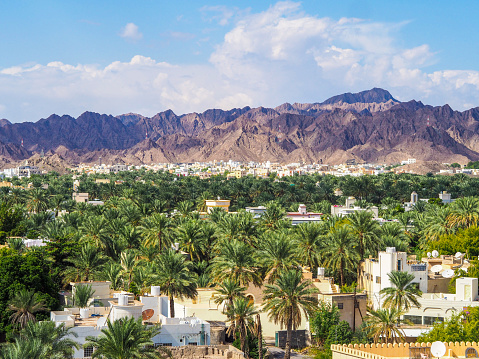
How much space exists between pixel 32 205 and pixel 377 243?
49517 mm

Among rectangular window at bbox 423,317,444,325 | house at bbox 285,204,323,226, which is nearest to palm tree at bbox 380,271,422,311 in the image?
rectangular window at bbox 423,317,444,325

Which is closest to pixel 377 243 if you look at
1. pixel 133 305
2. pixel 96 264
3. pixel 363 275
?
pixel 363 275

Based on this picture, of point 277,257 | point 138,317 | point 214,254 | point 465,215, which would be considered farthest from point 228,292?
point 465,215

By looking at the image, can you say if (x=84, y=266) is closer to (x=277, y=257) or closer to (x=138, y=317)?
(x=277, y=257)

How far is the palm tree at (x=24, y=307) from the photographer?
36812mm

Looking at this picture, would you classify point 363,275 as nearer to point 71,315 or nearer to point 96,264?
point 96,264

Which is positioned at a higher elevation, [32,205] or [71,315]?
[32,205]

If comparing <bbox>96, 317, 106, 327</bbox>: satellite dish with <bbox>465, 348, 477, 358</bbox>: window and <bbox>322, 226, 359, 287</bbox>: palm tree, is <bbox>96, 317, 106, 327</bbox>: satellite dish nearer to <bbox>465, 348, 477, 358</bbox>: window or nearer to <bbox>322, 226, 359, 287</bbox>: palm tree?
<bbox>465, 348, 477, 358</bbox>: window

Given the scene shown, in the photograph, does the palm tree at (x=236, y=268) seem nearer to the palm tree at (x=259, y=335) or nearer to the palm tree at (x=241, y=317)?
the palm tree at (x=259, y=335)

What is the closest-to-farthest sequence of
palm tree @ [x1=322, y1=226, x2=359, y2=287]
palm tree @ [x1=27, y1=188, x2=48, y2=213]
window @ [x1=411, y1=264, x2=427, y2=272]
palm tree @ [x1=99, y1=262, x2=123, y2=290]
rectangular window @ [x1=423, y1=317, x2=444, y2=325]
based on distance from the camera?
rectangular window @ [x1=423, y1=317, x2=444, y2=325], window @ [x1=411, y1=264, x2=427, y2=272], palm tree @ [x1=99, y1=262, x2=123, y2=290], palm tree @ [x1=322, y1=226, x2=359, y2=287], palm tree @ [x1=27, y1=188, x2=48, y2=213]

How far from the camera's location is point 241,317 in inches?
1452

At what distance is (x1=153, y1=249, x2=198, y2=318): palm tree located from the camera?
40.9m

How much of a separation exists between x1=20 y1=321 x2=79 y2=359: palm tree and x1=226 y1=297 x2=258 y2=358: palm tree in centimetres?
874

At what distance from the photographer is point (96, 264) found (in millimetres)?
48625
